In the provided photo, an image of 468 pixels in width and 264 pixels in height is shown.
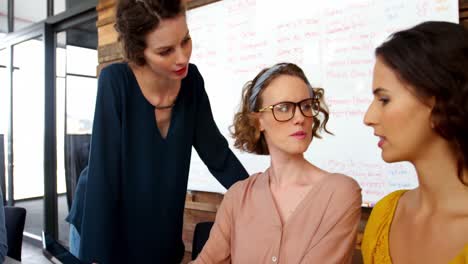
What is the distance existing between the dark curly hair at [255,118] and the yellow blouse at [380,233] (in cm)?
29

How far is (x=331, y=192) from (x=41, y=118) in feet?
14.4

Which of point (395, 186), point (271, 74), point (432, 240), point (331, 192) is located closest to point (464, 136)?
point (432, 240)

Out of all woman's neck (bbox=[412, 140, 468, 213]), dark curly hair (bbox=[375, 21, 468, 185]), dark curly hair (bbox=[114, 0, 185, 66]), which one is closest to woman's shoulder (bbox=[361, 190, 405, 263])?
woman's neck (bbox=[412, 140, 468, 213])

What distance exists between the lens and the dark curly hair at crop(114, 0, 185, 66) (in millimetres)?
1187

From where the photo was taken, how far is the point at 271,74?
4.07 feet

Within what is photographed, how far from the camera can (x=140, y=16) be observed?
1191 mm

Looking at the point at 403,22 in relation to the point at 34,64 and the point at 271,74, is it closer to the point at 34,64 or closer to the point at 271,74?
the point at 271,74

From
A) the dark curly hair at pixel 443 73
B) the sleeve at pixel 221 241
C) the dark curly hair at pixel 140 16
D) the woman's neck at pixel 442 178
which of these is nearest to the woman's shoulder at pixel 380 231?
the woman's neck at pixel 442 178

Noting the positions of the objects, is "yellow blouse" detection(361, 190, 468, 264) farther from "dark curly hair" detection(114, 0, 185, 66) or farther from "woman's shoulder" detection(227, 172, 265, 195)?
"dark curly hair" detection(114, 0, 185, 66)

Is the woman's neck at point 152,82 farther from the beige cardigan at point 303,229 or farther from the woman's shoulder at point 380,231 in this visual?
the woman's shoulder at point 380,231

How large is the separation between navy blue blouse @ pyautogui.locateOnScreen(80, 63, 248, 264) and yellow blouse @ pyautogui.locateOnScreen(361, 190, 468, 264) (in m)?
0.55

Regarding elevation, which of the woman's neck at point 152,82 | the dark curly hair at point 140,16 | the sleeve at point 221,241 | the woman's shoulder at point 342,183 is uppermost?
the dark curly hair at point 140,16

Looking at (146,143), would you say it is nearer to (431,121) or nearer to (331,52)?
(431,121)

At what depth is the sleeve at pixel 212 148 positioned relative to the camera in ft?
5.09
